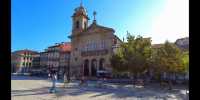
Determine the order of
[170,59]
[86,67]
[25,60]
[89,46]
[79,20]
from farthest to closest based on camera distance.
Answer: [25,60] < [79,20] < [89,46] < [86,67] < [170,59]

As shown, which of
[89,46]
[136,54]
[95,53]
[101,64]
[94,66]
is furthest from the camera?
[89,46]

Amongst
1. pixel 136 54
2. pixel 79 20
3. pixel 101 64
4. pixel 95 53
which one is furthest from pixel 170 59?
pixel 79 20

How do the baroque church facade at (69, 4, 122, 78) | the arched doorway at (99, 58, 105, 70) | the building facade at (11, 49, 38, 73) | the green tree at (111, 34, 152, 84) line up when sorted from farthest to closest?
the building facade at (11, 49, 38, 73) < the arched doorway at (99, 58, 105, 70) < the baroque church facade at (69, 4, 122, 78) < the green tree at (111, 34, 152, 84)

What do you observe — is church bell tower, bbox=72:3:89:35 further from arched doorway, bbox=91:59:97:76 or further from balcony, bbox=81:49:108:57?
arched doorway, bbox=91:59:97:76

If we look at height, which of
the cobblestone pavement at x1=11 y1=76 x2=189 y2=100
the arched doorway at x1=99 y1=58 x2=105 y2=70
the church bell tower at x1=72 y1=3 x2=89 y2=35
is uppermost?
the church bell tower at x1=72 y1=3 x2=89 y2=35

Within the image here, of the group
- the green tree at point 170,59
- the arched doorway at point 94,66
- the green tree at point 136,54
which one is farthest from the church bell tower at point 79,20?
the green tree at point 170,59

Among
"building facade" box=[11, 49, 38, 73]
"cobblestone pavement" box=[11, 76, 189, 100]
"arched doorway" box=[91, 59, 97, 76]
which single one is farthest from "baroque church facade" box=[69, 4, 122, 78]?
"cobblestone pavement" box=[11, 76, 189, 100]

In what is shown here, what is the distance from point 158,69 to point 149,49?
3859 mm

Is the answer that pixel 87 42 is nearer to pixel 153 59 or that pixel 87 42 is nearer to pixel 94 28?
pixel 94 28

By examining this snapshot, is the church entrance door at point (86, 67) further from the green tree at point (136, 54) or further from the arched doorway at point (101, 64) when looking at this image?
the green tree at point (136, 54)

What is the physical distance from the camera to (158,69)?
2805cm

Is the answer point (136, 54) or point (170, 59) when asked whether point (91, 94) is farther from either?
point (136, 54)

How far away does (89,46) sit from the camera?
2176 inches

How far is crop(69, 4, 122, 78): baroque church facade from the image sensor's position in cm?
5122
